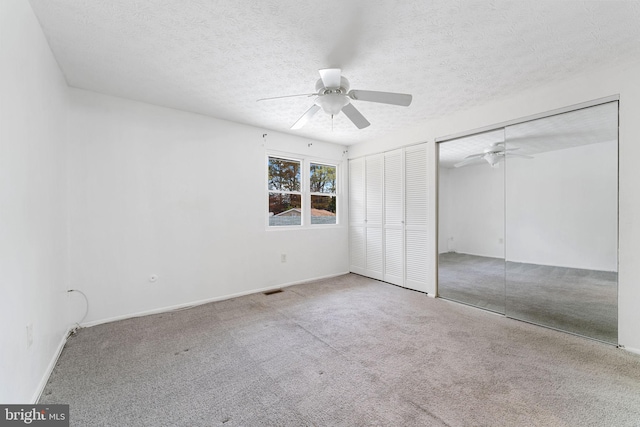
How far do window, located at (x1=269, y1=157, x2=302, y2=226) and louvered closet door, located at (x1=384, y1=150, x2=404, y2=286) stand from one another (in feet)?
4.89

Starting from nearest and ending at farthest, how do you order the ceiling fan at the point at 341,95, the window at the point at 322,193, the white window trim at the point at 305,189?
1. the ceiling fan at the point at 341,95
2. the white window trim at the point at 305,189
3. the window at the point at 322,193

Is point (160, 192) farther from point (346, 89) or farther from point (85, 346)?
point (346, 89)

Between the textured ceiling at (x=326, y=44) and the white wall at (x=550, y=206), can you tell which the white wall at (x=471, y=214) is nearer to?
the white wall at (x=550, y=206)

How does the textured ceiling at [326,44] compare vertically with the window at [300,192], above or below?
above

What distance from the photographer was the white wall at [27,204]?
130 cm

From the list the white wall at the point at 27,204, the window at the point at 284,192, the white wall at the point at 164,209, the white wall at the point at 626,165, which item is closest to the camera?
the white wall at the point at 27,204

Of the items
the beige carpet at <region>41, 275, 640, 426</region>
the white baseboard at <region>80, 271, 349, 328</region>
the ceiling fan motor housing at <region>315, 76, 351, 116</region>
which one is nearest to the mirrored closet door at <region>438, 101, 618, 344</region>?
the beige carpet at <region>41, 275, 640, 426</region>

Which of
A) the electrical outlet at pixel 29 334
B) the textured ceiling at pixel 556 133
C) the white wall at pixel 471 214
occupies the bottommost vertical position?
the electrical outlet at pixel 29 334

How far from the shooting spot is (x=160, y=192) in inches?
122

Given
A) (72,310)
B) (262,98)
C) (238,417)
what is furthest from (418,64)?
(72,310)

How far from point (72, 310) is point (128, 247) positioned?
76 cm

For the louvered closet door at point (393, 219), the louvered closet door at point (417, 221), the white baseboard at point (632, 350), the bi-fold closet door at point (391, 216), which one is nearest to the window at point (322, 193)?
the bi-fold closet door at point (391, 216)

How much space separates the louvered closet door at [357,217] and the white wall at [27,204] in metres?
3.96

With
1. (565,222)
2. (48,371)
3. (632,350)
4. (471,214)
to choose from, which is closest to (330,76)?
(565,222)
